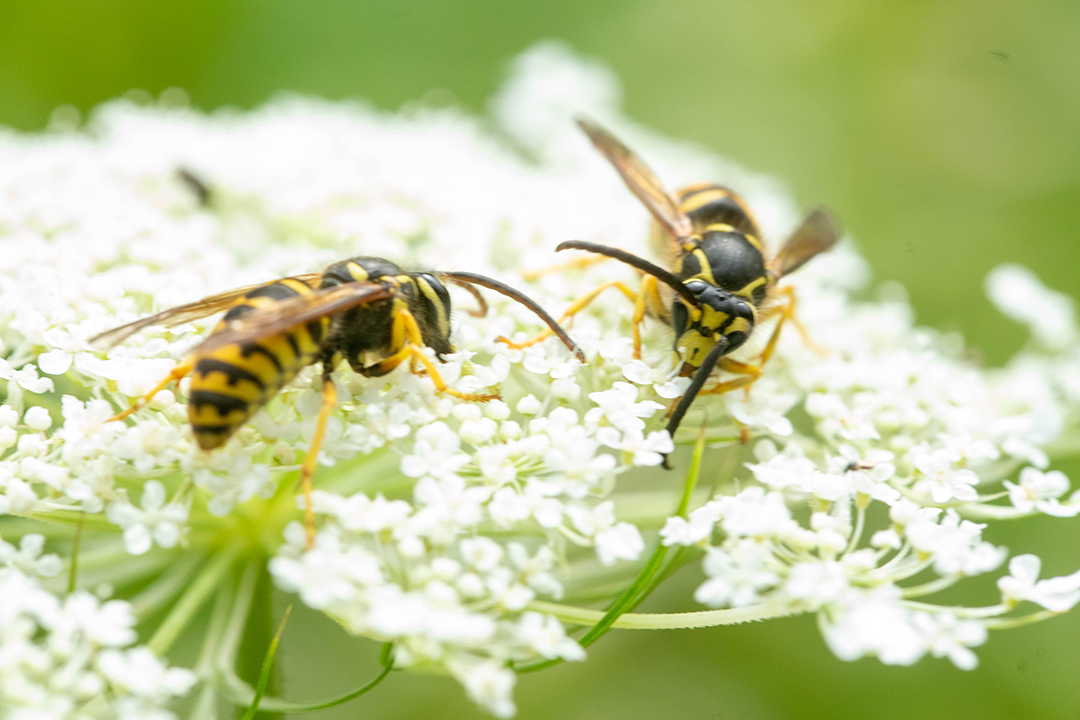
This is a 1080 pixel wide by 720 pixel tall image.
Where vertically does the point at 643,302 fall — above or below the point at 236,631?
above

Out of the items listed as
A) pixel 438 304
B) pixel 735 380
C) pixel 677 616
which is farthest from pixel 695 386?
pixel 438 304

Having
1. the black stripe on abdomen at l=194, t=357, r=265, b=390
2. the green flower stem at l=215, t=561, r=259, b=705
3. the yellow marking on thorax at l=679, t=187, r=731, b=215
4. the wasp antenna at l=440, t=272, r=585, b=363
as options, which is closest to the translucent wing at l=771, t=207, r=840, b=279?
the yellow marking on thorax at l=679, t=187, r=731, b=215

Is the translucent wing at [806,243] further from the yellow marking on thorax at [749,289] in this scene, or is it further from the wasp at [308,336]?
the wasp at [308,336]

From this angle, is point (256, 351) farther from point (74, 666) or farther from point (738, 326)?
point (738, 326)

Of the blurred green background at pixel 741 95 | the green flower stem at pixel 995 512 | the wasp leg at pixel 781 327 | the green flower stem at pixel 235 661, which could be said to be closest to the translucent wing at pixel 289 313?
the green flower stem at pixel 235 661

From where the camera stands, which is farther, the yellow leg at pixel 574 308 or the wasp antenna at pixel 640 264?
the yellow leg at pixel 574 308

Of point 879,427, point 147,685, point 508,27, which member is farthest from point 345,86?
point 147,685

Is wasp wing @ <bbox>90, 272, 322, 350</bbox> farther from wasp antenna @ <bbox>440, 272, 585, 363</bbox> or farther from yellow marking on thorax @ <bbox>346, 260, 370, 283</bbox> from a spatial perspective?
wasp antenna @ <bbox>440, 272, 585, 363</bbox>
